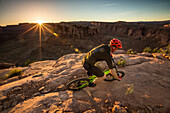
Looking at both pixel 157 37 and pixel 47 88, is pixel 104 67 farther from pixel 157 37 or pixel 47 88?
pixel 157 37

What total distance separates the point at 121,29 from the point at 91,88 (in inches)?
2700

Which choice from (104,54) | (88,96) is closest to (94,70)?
(104,54)

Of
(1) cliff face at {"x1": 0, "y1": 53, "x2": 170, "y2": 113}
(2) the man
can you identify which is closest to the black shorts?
(2) the man

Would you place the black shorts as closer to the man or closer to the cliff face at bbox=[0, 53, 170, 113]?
the man

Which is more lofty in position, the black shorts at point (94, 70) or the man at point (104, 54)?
the man at point (104, 54)

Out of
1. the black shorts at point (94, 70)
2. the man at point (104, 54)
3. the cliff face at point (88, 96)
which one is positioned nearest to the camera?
the cliff face at point (88, 96)

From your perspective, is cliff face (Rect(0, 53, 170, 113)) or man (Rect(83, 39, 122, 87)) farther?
man (Rect(83, 39, 122, 87))

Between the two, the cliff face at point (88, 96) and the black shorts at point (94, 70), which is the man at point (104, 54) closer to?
the black shorts at point (94, 70)

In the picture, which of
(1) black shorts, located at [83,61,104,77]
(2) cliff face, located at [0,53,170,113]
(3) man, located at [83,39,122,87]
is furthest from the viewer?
(1) black shorts, located at [83,61,104,77]

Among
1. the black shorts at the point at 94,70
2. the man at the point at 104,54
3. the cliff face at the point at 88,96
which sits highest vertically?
the man at the point at 104,54

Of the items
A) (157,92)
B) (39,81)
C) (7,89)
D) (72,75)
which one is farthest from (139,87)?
(7,89)

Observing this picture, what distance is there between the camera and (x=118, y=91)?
10.0 feet

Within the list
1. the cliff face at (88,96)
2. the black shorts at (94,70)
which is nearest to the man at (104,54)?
the black shorts at (94,70)

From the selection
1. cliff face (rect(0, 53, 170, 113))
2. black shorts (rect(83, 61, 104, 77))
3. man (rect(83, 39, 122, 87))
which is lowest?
cliff face (rect(0, 53, 170, 113))
